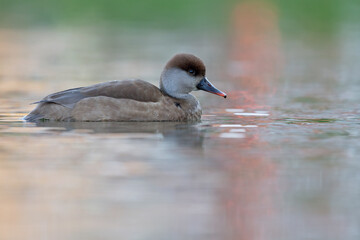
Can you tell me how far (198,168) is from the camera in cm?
738

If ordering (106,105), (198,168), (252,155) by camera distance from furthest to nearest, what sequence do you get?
(106,105), (252,155), (198,168)

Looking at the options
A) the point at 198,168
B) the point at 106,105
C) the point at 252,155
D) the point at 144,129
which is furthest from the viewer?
the point at 106,105

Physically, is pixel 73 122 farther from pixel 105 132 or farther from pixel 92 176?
pixel 92 176

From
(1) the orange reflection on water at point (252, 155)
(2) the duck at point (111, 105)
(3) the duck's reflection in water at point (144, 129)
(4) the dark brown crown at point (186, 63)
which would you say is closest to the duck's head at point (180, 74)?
(4) the dark brown crown at point (186, 63)

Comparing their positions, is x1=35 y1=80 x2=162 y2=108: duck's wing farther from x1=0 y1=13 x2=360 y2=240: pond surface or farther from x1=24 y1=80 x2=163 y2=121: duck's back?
x1=0 y1=13 x2=360 y2=240: pond surface

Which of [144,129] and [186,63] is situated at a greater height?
[186,63]

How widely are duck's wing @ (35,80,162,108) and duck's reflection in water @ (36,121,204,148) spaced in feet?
1.00

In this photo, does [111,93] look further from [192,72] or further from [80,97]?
[192,72]

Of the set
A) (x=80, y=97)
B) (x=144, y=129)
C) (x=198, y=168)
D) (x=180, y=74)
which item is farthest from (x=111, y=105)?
(x=198, y=168)

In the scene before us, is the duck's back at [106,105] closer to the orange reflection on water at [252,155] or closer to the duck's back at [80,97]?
the duck's back at [80,97]

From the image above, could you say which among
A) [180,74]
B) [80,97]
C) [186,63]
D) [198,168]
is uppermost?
[186,63]

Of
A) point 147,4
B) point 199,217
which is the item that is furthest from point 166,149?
point 147,4

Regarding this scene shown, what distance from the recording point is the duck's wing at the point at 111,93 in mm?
10180

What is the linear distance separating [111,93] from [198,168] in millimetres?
3090
